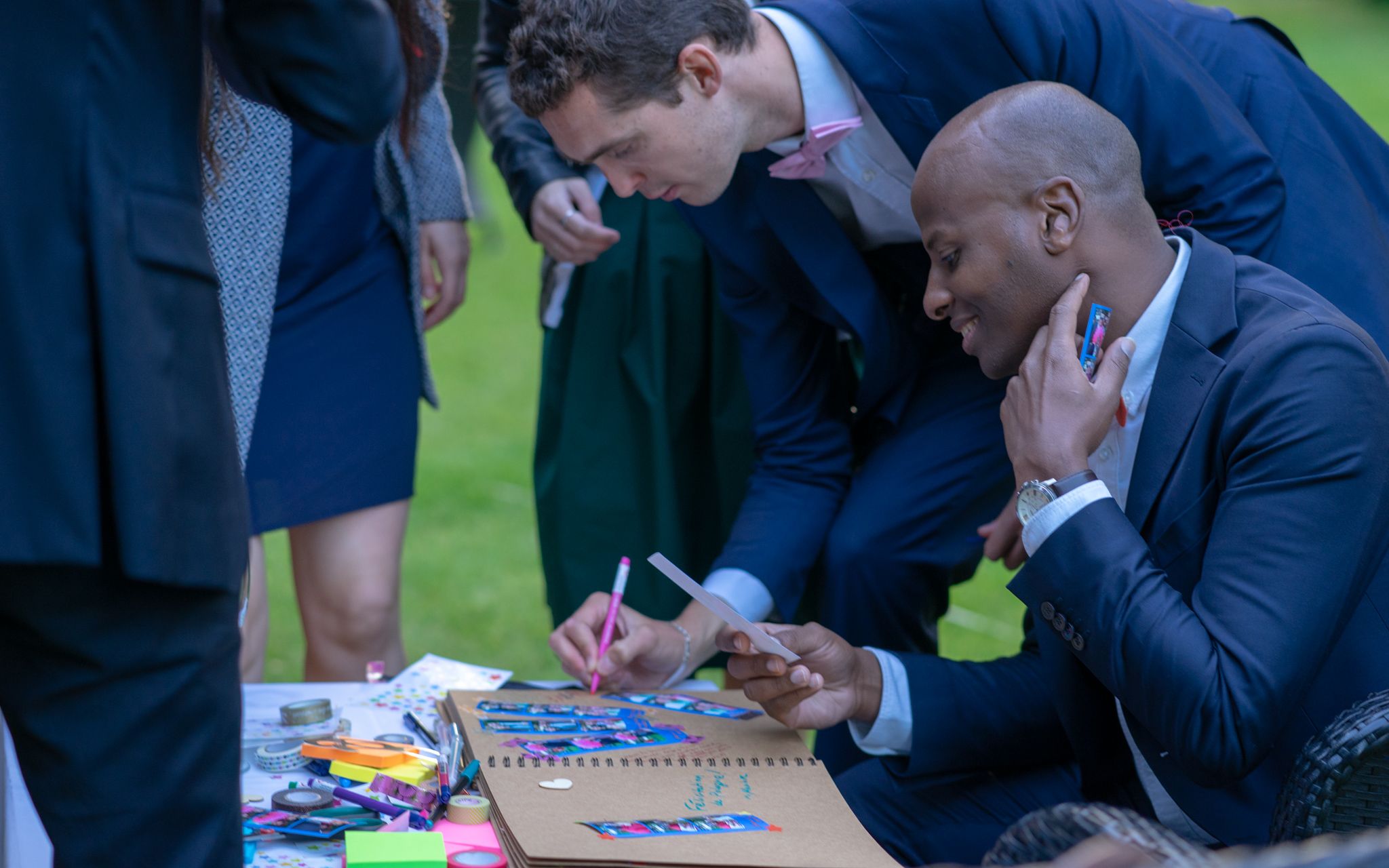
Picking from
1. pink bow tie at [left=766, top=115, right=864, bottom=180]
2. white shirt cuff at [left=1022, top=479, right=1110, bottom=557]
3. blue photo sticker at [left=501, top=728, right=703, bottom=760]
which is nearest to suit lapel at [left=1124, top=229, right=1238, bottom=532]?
white shirt cuff at [left=1022, top=479, right=1110, bottom=557]

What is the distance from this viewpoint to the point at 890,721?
1904mm

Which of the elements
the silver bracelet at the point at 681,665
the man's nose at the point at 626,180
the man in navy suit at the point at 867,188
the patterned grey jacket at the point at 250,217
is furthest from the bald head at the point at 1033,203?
the patterned grey jacket at the point at 250,217

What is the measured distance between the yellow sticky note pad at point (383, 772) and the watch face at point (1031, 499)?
72 centimetres

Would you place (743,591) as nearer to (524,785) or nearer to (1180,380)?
(524,785)

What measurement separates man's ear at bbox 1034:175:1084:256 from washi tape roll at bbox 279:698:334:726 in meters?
1.05

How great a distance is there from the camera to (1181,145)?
6.40ft

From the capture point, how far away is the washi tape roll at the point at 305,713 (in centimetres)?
188

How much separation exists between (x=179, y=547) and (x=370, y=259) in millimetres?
1701

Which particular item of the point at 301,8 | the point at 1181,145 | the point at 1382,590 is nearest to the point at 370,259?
the point at 1181,145

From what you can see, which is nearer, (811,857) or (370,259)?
(811,857)

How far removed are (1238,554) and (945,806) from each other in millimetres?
625

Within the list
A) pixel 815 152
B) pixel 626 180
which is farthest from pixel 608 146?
pixel 815 152

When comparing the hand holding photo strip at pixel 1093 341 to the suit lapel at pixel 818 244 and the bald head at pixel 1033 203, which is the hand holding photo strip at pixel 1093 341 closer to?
the bald head at pixel 1033 203

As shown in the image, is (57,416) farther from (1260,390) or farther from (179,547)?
(1260,390)
